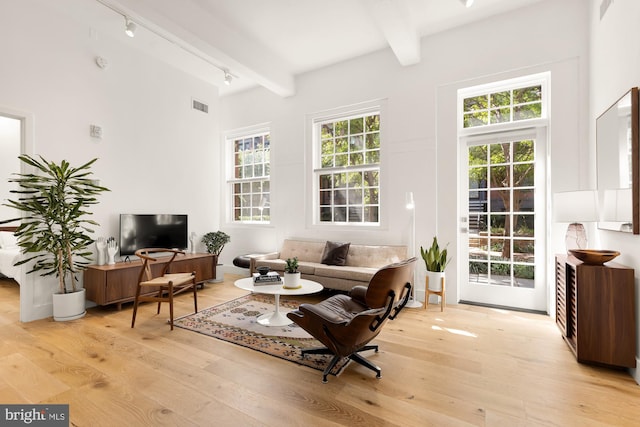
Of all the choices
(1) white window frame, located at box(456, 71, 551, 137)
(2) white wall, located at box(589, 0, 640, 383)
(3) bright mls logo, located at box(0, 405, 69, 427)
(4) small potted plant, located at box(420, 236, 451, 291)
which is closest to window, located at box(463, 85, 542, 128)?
(1) white window frame, located at box(456, 71, 551, 137)

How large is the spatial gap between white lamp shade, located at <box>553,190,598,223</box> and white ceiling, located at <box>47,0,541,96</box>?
2.43 meters

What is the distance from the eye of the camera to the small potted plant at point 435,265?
3.73 meters

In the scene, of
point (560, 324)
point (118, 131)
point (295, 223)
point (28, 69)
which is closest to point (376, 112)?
point (295, 223)

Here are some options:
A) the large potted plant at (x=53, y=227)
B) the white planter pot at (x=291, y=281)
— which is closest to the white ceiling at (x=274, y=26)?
the large potted plant at (x=53, y=227)

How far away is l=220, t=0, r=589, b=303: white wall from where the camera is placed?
11.1 feet

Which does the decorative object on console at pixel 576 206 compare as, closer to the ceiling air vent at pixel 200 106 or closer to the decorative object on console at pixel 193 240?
the decorative object on console at pixel 193 240

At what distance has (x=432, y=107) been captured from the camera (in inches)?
161

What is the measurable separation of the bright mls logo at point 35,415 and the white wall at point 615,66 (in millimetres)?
3711

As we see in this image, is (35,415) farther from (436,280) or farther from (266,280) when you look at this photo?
(436,280)

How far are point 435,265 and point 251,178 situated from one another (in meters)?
3.66

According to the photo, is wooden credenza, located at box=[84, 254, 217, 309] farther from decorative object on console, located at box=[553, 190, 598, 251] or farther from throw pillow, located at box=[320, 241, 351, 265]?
decorative object on console, located at box=[553, 190, 598, 251]

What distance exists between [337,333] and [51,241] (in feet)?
10.9

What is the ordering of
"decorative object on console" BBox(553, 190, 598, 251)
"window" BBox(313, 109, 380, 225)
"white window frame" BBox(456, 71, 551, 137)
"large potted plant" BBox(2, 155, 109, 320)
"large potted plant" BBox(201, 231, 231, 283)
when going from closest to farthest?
"decorative object on console" BBox(553, 190, 598, 251) < "large potted plant" BBox(2, 155, 109, 320) < "white window frame" BBox(456, 71, 551, 137) < "window" BBox(313, 109, 380, 225) < "large potted plant" BBox(201, 231, 231, 283)

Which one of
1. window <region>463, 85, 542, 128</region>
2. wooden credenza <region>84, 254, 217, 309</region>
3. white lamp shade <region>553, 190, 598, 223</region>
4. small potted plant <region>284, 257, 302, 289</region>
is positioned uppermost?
window <region>463, 85, 542, 128</region>
